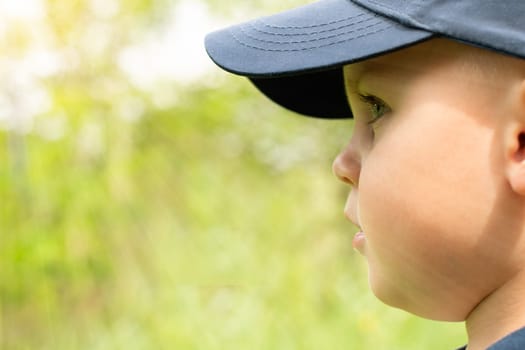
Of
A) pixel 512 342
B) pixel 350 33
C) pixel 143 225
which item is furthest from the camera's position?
pixel 143 225

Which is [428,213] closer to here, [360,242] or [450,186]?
[450,186]

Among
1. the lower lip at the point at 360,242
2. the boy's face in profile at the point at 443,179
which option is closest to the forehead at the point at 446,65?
the boy's face in profile at the point at 443,179

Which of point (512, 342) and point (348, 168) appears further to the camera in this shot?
point (348, 168)

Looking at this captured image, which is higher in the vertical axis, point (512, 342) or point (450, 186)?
point (450, 186)

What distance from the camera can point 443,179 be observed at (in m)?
1.07

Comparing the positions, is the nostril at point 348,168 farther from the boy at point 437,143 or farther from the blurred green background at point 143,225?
the blurred green background at point 143,225

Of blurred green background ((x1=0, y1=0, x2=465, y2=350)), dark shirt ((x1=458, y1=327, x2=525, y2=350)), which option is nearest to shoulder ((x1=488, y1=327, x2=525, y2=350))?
dark shirt ((x1=458, y1=327, x2=525, y2=350))

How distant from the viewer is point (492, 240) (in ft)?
3.47

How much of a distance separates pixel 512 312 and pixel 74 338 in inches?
99.2

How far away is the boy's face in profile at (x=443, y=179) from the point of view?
3.43ft

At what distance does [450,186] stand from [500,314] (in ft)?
0.58

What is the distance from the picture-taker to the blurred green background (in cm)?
329

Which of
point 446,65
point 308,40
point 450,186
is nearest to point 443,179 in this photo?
point 450,186

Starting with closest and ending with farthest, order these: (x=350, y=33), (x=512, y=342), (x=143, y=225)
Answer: (x=512, y=342) → (x=350, y=33) → (x=143, y=225)
